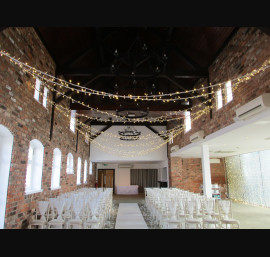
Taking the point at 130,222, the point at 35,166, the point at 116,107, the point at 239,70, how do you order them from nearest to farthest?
the point at 239,70
the point at 35,166
the point at 130,222
the point at 116,107

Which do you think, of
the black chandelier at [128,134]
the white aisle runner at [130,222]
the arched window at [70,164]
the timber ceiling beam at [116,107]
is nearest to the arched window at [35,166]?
the white aisle runner at [130,222]

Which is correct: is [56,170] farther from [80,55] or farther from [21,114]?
[80,55]

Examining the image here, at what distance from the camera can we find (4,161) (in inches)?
161

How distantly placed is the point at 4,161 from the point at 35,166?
199 centimetres

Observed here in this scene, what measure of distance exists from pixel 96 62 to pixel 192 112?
4.46 metres

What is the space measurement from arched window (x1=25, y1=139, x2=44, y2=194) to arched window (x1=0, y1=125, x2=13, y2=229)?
61.7 inches

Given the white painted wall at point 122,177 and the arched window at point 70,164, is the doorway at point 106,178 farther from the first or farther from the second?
the arched window at point 70,164

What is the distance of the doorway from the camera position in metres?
18.2

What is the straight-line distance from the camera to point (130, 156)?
562 inches

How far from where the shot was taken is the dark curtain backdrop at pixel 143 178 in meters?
18.5

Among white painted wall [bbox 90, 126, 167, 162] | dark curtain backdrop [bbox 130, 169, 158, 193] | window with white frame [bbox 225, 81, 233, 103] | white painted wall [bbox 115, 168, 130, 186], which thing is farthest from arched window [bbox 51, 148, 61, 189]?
dark curtain backdrop [bbox 130, 169, 158, 193]

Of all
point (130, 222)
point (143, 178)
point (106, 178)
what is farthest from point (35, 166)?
point (143, 178)

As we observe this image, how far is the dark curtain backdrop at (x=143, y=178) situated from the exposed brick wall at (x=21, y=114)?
12.3 meters
